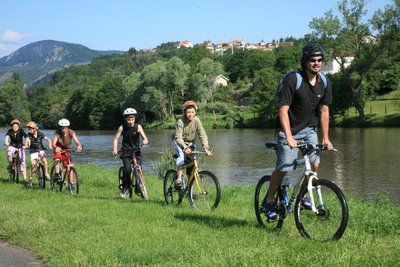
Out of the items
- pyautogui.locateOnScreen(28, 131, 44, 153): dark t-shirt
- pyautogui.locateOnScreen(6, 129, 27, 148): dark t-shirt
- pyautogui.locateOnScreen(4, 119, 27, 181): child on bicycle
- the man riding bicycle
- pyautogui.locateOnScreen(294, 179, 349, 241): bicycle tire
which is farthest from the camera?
pyautogui.locateOnScreen(6, 129, 27, 148): dark t-shirt

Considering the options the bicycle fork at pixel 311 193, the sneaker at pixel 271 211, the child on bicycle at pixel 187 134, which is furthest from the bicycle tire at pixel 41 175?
the bicycle fork at pixel 311 193

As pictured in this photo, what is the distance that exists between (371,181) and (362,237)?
1440cm

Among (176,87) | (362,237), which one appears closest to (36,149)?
(362,237)

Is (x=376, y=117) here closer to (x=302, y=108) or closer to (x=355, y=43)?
(x=355, y=43)

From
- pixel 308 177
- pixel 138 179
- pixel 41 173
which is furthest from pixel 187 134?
pixel 41 173

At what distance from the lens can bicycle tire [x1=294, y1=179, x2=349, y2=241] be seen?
541 centimetres

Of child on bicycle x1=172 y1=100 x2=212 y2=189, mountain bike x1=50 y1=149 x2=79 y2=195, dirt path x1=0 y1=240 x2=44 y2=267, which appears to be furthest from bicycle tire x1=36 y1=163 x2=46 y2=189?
dirt path x1=0 y1=240 x2=44 y2=267

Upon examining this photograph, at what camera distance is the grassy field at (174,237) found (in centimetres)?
487

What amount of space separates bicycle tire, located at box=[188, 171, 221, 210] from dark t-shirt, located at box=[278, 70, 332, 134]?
3.07 metres

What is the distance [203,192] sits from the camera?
352 inches

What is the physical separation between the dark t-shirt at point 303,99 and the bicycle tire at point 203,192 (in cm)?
307

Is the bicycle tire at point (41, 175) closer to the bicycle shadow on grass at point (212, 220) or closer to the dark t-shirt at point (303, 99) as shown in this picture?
the bicycle shadow on grass at point (212, 220)

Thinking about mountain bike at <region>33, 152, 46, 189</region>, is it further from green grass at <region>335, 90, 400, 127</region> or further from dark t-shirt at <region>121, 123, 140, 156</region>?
green grass at <region>335, 90, 400, 127</region>

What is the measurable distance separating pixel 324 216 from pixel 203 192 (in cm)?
359
